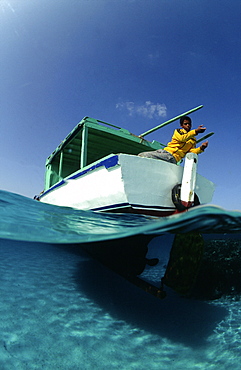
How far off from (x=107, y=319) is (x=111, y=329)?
40cm

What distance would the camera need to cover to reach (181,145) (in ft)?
13.6

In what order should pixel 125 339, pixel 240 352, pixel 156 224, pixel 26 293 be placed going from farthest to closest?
pixel 26 293
pixel 125 339
pixel 240 352
pixel 156 224

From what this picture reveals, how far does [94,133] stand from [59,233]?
3.48 m

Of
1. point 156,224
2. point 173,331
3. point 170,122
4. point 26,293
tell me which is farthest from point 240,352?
point 170,122

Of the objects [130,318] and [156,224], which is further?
[130,318]

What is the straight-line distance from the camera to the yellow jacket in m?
4.05

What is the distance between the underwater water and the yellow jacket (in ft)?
5.36

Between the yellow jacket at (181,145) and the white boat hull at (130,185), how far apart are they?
1.56ft

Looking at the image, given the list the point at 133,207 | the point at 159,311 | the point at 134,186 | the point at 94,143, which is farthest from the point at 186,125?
the point at 159,311

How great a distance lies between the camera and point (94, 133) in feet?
18.2

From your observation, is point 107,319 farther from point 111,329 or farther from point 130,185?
point 130,185

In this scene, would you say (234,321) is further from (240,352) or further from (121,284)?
(121,284)

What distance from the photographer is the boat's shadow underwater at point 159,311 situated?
3381mm

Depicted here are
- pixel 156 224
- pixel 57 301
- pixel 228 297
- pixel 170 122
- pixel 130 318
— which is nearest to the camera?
pixel 156 224
